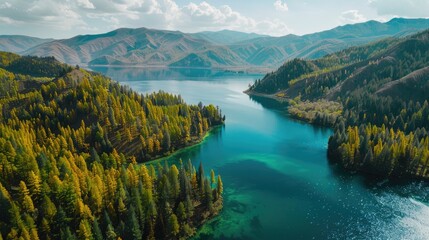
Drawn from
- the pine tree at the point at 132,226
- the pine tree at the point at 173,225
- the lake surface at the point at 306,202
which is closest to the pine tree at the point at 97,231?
the pine tree at the point at 132,226

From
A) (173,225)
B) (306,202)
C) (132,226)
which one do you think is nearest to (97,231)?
(132,226)

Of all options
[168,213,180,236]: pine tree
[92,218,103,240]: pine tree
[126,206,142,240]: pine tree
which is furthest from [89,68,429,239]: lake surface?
[92,218,103,240]: pine tree

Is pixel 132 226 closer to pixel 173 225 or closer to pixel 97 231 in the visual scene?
pixel 97 231

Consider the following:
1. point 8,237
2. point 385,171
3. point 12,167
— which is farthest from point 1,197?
point 385,171

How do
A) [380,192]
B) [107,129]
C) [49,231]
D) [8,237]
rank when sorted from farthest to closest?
1. [107,129]
2. [380,192]
3. [49,231]
4. [8,237]

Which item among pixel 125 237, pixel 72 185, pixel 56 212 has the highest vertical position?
pixel 72 185

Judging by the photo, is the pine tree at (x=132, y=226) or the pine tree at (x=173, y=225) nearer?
the pine tree at (x=132, y=226)

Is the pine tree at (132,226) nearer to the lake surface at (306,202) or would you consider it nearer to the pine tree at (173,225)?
the pine tree at (173,225)

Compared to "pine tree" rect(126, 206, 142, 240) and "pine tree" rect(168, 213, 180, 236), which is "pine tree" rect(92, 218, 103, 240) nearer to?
"pine tree" rect(126, 206, 142, 240)

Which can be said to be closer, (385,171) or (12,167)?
(12,167)

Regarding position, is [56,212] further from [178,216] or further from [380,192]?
[380,192]

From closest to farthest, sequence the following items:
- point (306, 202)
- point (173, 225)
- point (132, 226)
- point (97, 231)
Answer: point (97, 231) < point (132, 226) < point (173, 225) < point (306, 202)
